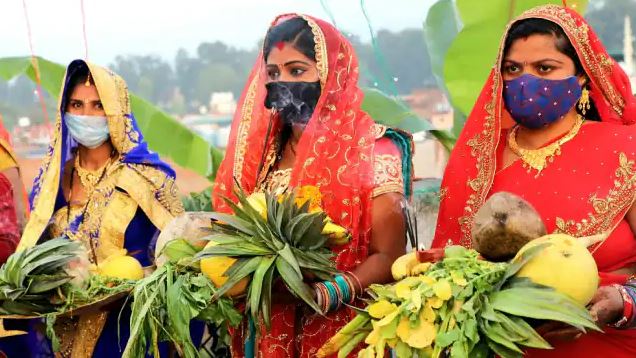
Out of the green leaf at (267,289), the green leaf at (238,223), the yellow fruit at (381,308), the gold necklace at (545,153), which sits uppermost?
the gold necklace at (545,153)

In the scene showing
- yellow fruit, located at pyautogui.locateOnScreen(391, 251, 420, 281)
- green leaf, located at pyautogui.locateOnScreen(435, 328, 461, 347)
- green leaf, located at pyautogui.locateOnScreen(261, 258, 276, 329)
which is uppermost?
yellow fruit, located at pyautogui.locateOnScreen(391, 251, 420, 281)

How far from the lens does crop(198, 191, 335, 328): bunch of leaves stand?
2975 mm

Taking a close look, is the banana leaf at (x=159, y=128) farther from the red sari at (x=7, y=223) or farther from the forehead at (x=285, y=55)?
the forehead at (x=285, y=55)

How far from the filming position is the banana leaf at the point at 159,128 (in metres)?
6.89

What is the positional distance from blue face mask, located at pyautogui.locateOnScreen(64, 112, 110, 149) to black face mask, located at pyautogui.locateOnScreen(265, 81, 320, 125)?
47.5 inches

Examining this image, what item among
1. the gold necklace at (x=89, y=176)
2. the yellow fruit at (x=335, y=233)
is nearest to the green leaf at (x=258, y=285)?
the yellow fruit at (x=335, y=233)

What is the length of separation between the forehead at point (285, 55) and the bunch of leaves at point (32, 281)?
1.19 m

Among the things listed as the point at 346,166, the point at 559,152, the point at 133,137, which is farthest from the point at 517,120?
the point at 133,137

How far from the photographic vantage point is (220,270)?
10.0 ft

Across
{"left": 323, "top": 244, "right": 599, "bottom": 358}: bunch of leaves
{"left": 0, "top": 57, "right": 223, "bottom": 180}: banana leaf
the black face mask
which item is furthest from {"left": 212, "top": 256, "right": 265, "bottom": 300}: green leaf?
{"left": 0, "top": 57, "right": 223, "bottom": 180}: banana leaf

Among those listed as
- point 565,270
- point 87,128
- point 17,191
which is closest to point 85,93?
point 87,128

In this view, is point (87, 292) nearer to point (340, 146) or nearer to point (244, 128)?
point (244, 128)

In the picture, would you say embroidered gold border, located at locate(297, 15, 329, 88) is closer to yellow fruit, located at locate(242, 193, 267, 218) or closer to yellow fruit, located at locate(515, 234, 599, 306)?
yellow fruit, located at locate(242, 193, 267, 218)

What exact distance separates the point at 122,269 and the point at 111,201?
76cm
